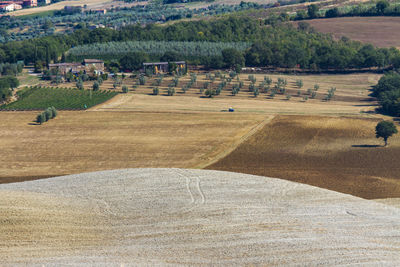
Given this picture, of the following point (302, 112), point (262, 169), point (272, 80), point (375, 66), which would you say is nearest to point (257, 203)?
point (262, 169)

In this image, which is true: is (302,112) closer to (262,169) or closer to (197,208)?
(262,169)

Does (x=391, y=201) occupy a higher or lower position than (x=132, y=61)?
lower

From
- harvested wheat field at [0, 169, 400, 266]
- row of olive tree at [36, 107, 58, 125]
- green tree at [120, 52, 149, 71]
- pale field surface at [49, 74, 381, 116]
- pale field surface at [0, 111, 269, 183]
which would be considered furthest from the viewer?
green tree at [120, 52, 149, 71]

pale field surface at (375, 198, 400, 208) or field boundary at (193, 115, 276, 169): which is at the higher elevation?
field boundary at (193, 115, 276, 169)

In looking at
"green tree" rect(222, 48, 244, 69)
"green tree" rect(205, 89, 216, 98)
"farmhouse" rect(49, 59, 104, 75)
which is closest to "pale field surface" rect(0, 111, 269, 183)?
"green tree" rect(205, 89, 216, 98)

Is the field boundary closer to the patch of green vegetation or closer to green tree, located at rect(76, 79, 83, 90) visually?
the patch of green vegetation

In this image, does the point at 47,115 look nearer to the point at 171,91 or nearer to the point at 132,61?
the point at 171,91

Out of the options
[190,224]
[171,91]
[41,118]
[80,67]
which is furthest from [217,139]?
[80,67]
